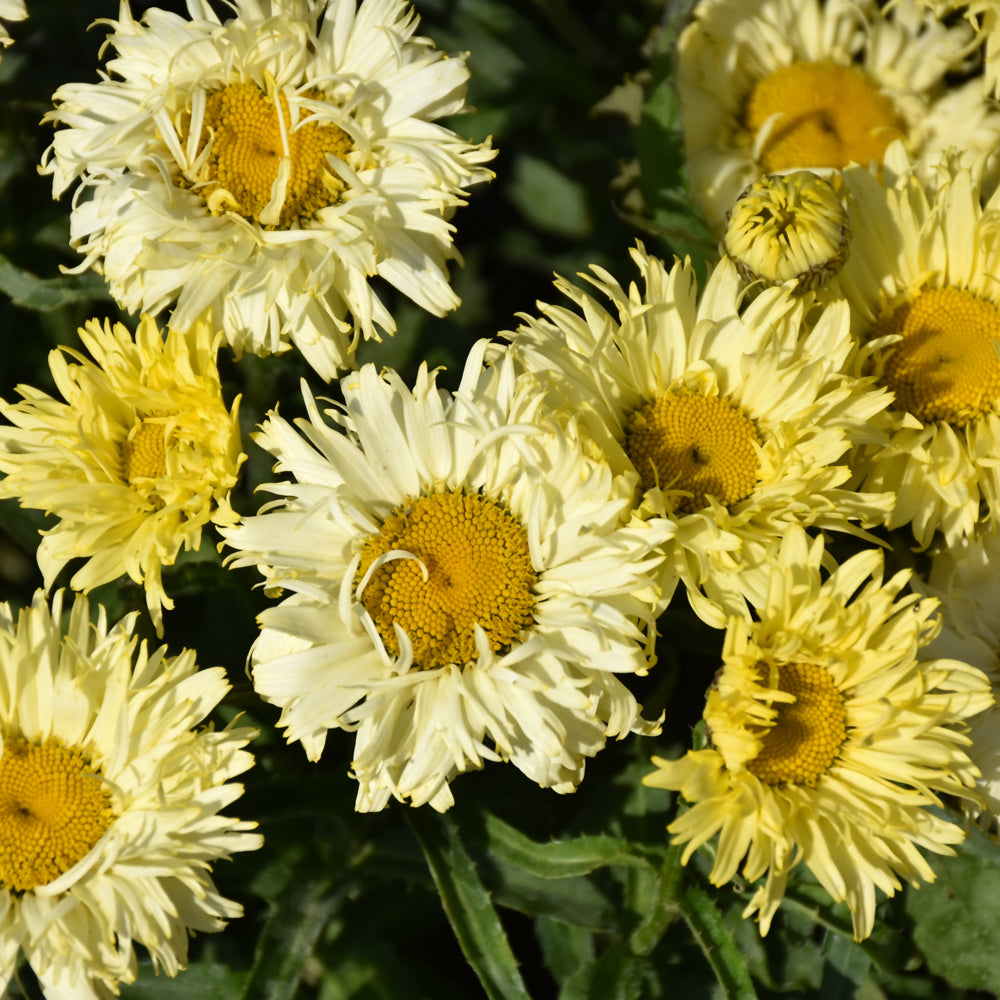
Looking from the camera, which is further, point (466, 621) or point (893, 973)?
point (893, 973)

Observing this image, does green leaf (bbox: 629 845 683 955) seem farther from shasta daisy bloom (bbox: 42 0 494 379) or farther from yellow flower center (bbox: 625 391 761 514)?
shasta daisy bloom (bbox: 42 0 494 379)

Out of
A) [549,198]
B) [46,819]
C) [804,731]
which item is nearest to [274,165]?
[549,198]

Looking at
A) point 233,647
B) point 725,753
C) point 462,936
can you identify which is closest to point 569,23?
point 233,647

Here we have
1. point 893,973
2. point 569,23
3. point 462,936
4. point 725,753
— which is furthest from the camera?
point 569,23

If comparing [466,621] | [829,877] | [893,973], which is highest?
[466,621]

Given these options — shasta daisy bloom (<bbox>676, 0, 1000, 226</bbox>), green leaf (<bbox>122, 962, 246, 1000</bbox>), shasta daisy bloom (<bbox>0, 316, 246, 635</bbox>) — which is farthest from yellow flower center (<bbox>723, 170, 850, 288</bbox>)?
green leaf (<bbox>122, 962, 246, 1000</bbox>)

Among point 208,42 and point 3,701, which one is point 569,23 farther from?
point 3,701

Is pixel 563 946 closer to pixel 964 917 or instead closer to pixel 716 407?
pixel 964 917

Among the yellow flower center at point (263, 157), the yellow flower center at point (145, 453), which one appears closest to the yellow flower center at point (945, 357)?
the yellow flower center at point (263, 157)
